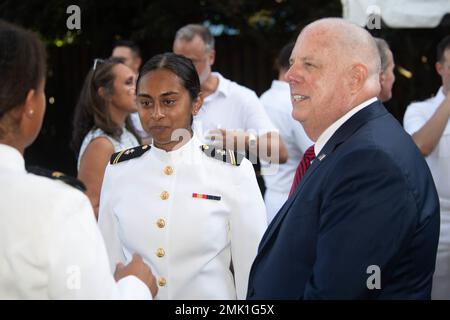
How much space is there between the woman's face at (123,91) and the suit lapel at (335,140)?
182 cm

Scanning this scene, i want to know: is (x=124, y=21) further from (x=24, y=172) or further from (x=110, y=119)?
(x=24, y=172)

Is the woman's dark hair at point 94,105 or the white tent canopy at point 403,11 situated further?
the white tent canopy at point 403,11

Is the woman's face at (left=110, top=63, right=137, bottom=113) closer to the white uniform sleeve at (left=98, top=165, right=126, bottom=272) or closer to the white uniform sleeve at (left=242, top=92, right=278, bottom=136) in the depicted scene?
the white uniform sleeve at (left=242, top=92, right=278, bottom=136)

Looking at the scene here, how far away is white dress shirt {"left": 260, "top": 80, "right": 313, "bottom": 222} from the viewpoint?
14.6ft

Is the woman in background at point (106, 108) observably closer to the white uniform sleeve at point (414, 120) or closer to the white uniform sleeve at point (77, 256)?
the white uniform sleeve at point (414, 120)

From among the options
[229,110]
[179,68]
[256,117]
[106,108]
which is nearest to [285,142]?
[256,117]

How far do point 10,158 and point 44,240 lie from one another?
0.76 ft

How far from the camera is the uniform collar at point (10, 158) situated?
1688mm

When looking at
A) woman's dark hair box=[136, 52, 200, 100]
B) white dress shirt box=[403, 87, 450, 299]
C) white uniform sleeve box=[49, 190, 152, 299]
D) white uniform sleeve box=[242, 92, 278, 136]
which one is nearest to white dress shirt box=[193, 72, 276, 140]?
white uniform sleeve box=[242, 92, 278, 136]

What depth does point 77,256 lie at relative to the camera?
1659mm

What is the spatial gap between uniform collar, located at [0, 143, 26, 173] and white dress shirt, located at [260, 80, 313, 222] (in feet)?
9.29

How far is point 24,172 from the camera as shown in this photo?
1.73 metres

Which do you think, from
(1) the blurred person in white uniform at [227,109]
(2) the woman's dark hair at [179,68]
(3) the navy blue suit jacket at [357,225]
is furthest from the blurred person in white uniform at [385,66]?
(3) the navy blue suit jacket at [357,225]

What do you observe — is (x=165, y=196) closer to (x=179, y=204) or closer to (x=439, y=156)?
(x=179, y=204)
